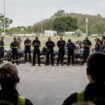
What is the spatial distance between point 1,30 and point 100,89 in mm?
89972

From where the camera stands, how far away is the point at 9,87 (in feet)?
10.3

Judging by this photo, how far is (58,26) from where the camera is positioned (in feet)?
383

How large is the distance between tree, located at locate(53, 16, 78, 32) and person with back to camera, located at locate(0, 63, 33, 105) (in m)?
111

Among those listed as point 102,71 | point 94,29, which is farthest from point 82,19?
point 102,71

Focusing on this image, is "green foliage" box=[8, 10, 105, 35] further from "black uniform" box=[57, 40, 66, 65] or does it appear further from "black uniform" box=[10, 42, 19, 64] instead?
"black uniform" box=[57, 40, 66, 65]

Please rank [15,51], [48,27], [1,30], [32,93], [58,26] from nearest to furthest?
[32,93]
[15,51]
[1,30]
[58,26]
[48,27]

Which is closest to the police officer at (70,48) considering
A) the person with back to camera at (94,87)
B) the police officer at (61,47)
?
the police officer at (61,47)

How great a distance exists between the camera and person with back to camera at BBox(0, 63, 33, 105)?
312 centimetres

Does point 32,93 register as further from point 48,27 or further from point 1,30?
point 48,27

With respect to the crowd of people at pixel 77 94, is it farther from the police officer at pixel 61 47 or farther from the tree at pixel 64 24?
the tree at pixel 64 24

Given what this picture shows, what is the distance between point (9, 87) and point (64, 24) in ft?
377

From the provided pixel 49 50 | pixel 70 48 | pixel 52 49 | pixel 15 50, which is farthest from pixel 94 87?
pixel 15 50

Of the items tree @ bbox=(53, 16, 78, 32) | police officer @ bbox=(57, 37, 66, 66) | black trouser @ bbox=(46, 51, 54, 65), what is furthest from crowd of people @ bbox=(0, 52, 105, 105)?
tree @ bbox=(53, 16, 78, 32)

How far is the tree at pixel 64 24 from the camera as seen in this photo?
11638cm
